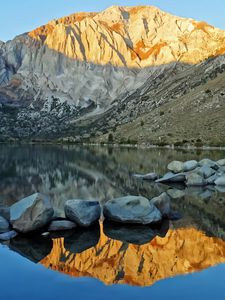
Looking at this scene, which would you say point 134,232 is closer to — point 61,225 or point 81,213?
point 81,213

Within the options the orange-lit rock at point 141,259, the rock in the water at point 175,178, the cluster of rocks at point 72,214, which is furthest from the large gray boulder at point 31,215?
the rock in the water at point 175,178

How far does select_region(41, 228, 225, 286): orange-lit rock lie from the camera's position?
20.2 m

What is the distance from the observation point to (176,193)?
44.2 meters

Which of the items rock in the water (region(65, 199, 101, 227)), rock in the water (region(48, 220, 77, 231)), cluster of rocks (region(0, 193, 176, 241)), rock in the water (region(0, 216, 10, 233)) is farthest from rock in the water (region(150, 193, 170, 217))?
rock in the water (region(0, 216, 10, 233))

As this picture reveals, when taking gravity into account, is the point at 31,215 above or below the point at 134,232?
above

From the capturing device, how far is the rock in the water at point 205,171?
52197 mm

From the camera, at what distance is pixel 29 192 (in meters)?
46.1

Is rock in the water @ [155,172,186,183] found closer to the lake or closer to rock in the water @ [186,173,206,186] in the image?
rock in the water @ [186,173,206,186]

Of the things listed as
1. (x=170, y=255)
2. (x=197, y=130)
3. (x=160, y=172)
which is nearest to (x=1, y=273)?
(x=170, y=255)

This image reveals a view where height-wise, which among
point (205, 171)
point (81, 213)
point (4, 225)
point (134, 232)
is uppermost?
point (205, 171)

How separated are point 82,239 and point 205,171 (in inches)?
1174

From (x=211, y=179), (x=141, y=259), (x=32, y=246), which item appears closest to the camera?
(x=141, y=259)

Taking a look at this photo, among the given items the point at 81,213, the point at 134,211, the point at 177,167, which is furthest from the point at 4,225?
the point at 177,167

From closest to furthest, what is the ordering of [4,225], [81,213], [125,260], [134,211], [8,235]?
[125,260], [8,235], [4,225], [81,213], [134,211]
